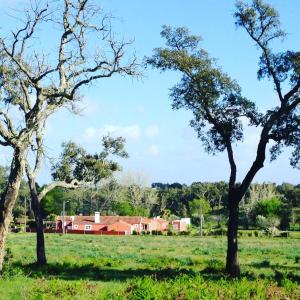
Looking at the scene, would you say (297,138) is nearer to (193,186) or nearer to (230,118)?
(230,118)

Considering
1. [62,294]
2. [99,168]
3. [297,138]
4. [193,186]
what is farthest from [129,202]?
[62,294]

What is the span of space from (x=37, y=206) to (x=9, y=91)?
640 centimetres

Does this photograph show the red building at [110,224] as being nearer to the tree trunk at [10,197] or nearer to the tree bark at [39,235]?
the tree bark at [39,235]

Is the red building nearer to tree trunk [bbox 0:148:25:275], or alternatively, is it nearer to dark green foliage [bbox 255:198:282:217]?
dark green foliage [bbox 255:198:282:217]

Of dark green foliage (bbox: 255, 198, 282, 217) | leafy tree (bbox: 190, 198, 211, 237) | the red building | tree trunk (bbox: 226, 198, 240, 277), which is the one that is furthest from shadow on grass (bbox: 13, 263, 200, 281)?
leafy tree (bbox: 190, 198, 211, 237)

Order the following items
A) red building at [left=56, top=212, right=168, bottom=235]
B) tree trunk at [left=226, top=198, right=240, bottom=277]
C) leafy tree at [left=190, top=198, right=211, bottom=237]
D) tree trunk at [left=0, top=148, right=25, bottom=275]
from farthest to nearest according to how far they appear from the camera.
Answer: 1. leafy tree at [left=190, top=198, right=211, bottom=237]
2. red building at [left=56, top=212, right=168, bottom=235]
3. tree trunk at [left=226, top=198, right=240, bottom=277]
4. tree trunk at [left=0, top=148, right=25, bottom=275]

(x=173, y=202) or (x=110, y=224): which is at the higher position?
(x=173, y=202)

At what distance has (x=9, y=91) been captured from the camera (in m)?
24.4

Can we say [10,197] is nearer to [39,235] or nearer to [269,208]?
[39,235]

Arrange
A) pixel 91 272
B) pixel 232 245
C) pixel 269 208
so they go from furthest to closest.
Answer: pixel 269 208 < pixel 91 272 < pixel 232 245

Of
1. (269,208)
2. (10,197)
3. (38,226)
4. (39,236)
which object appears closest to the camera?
(10,197)

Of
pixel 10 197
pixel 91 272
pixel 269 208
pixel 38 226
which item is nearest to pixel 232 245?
pixel 91 272

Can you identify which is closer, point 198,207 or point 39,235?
point 39,235

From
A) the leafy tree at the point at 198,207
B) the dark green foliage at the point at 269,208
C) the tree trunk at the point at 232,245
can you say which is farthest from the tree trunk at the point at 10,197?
the leafy tree at the point at 198,207
